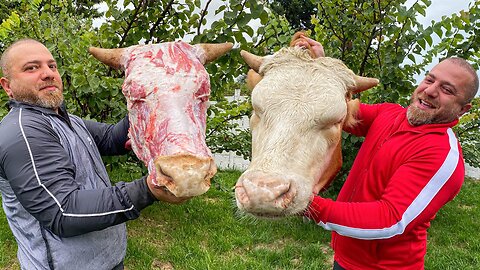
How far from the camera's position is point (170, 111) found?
2.15 m

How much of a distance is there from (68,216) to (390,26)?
417 cm

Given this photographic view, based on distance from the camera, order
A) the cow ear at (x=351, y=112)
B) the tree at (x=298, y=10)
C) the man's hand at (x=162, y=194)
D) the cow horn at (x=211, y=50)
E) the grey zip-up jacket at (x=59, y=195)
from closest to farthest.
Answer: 1. the man's hand at (x=162, y=194)
2. the grey zip-up jacket at (x=59, y=195)
3. the cow ear at (x=351, y=112)
4. the cow horn at (x=211, y=50)
5. the tree at (x=298, y=10)

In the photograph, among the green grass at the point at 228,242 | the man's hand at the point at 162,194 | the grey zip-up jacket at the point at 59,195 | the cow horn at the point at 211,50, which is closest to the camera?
the man's hand at the point at 162,194

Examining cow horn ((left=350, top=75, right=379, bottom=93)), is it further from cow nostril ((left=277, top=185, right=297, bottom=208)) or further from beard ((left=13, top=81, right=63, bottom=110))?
beard ((left=13, top=81, right=63, bottom=110))

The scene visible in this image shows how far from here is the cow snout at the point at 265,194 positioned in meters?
1.88

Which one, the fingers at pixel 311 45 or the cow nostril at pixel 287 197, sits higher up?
the fingers at pixel 311 45

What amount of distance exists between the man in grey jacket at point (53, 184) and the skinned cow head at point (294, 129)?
45 cm

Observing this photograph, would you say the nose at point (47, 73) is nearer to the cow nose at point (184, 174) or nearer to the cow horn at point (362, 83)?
the cow nose at point (184, 174)

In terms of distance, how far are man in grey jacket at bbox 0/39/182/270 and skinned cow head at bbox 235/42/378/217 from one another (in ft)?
1.47

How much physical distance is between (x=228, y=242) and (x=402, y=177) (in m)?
4.08

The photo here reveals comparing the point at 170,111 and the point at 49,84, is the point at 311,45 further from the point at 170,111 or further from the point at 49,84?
the point at 49,84

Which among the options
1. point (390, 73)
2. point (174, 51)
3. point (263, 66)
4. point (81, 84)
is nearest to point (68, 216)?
point (174, 51)

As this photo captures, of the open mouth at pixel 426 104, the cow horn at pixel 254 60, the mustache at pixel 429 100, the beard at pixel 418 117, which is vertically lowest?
the beard at pixel 418 117


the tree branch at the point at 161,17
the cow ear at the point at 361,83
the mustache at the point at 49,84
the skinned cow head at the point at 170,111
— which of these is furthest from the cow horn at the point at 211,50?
the tree branch at the point at 161,17
